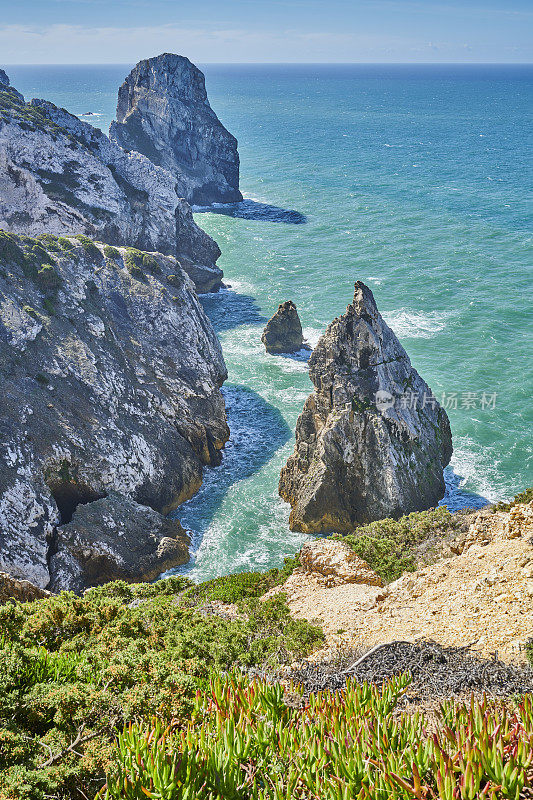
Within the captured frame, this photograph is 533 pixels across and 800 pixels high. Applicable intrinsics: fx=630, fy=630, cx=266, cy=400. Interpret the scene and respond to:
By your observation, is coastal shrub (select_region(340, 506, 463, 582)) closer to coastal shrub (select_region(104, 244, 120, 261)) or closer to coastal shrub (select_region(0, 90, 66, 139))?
coastal shrub (select_region(104, 244, 120, 261))

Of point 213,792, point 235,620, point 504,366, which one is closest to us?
point 213,792

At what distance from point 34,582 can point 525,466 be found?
31668 millimetres

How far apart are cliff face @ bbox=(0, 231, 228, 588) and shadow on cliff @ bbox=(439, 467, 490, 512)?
16.3 metres

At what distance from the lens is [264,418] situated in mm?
→ 50438

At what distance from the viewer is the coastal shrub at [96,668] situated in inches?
441

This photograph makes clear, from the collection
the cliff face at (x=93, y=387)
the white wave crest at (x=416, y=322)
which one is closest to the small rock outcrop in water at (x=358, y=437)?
the cliff face at (x=93, y=387)

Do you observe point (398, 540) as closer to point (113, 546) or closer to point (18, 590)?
point (113, 546)

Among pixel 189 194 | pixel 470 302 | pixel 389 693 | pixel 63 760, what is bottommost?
pixel 63 760

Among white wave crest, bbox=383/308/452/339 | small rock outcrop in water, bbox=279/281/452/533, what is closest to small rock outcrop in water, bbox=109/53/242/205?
white wave crest, bbox=383/308/452/339

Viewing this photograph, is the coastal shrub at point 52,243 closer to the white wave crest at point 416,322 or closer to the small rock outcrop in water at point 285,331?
the small rock outcrop in water at point 285,331

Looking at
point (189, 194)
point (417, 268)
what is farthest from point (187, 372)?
point (189, 194)

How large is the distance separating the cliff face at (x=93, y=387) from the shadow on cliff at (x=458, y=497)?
1625cm

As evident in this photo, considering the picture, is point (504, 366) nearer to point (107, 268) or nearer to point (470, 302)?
point (470, 302)

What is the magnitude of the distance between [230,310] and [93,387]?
34860mm
